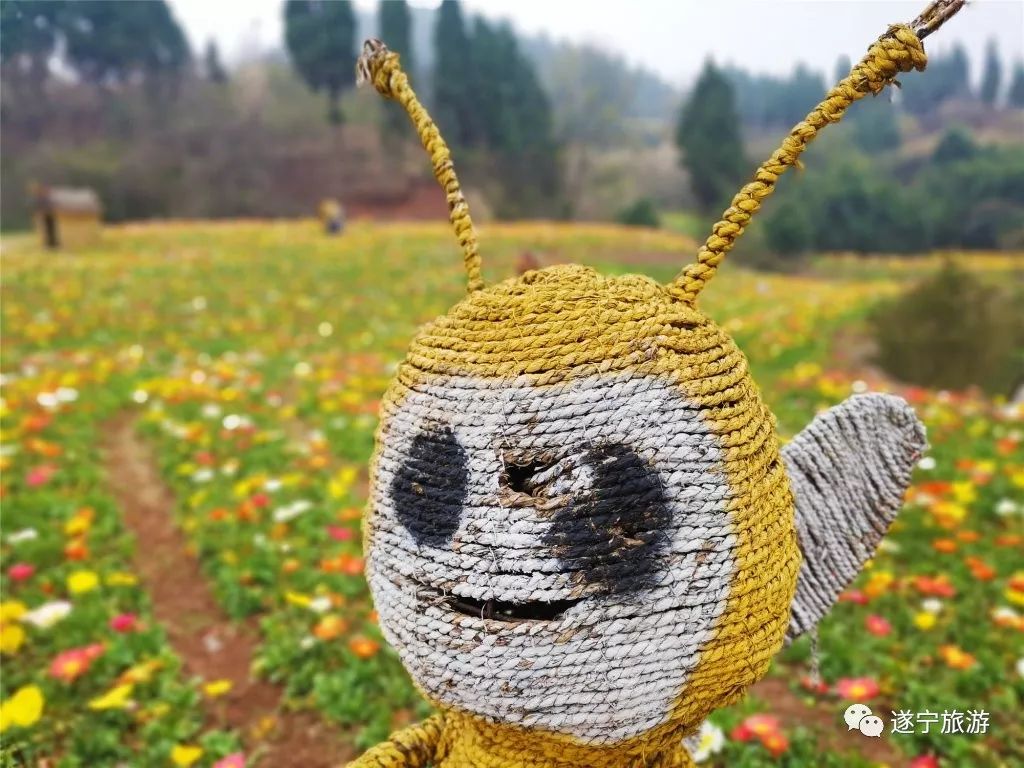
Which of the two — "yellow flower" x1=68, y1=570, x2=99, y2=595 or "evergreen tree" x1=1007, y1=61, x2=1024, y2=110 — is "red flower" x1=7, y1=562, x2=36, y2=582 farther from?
"evergreen tree" x1=1007, y1=61, x2=1024, y2=110

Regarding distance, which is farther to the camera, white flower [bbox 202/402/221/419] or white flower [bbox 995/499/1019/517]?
white flower [bbox 202/402/221/419]

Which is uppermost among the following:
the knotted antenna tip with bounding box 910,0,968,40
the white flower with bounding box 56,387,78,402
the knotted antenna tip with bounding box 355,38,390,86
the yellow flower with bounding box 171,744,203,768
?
the knotted antenna tip with bounding box 910,0,968,40

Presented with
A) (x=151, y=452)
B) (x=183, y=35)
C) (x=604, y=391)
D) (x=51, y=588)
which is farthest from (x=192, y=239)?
(x=183, y=35)

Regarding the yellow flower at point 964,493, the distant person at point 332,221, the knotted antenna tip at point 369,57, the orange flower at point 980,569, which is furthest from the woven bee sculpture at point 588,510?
the distant person at point 332,221

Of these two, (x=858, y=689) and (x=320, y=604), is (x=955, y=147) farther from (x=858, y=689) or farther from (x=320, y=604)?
(x=320, y=604)

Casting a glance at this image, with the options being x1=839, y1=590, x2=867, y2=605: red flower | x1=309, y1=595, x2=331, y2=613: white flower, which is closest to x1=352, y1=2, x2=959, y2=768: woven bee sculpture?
x1=309, y1=595, x2=331, y2=613: white flower

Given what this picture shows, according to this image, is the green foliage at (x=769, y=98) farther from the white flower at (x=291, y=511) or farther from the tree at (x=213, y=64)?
the white flower at (x=291, y=511)

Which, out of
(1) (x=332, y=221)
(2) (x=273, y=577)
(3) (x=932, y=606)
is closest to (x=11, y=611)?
(2) (x=273, y=577)
